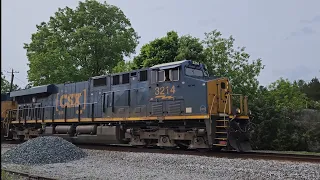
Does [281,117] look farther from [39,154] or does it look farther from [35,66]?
[35,66]

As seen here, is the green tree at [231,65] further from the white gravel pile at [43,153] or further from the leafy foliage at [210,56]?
the white gravel pile at [43,153]

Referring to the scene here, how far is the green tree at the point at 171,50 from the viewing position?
848 inches

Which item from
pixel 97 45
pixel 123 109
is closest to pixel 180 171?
pixel 123 109

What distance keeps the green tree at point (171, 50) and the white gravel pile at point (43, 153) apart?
1112 centimetres

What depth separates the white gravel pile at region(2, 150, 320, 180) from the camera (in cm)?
742

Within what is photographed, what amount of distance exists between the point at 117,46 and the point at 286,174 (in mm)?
30152

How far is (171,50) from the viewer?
74.2 feet

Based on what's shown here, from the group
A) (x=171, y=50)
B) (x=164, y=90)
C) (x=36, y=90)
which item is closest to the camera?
(x=164, y=90)

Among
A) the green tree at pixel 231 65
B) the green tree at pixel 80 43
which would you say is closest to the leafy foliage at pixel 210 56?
the green tree at pixel 231 65

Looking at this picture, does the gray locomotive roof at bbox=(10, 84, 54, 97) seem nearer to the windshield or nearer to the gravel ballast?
the gravel ballast

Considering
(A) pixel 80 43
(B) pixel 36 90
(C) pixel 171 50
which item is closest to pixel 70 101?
(B) pixel 36 90

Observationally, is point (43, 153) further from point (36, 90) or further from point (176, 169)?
point (36, 90)

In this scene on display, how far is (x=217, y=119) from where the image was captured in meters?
11.6

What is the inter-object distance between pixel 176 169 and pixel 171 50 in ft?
48.8
